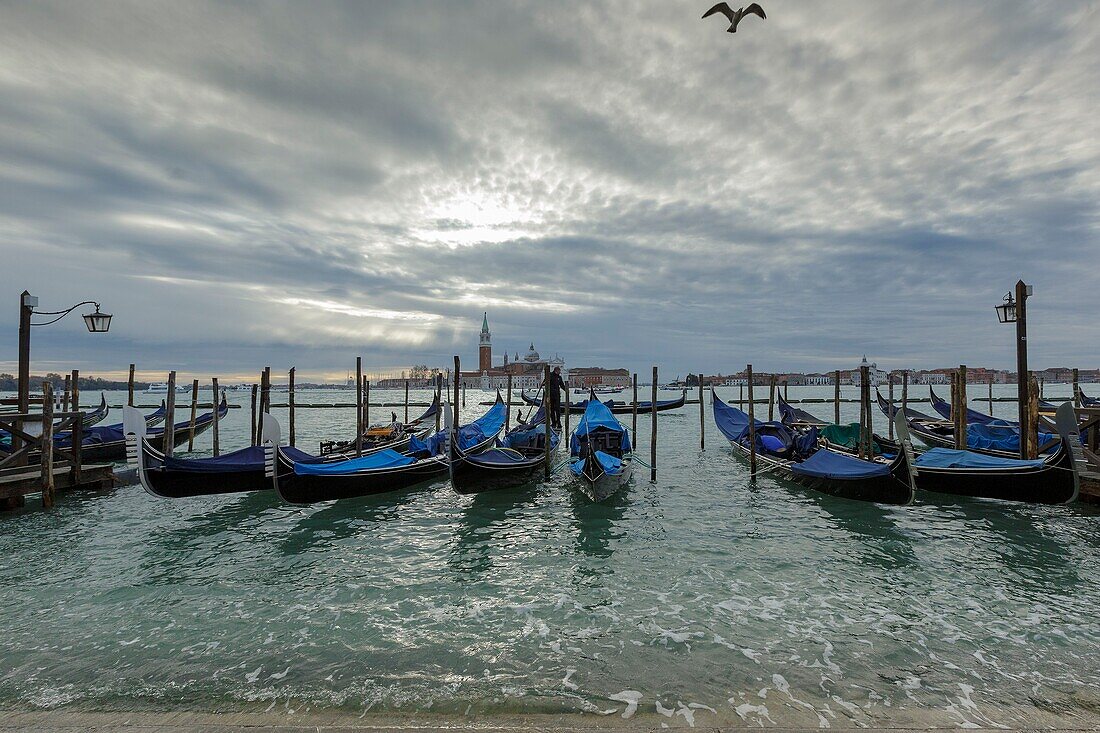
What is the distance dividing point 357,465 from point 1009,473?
35.5ft

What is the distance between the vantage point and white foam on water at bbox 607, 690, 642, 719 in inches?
142

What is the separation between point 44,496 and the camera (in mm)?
9055

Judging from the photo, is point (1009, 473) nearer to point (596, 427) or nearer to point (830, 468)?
point (830, 468)

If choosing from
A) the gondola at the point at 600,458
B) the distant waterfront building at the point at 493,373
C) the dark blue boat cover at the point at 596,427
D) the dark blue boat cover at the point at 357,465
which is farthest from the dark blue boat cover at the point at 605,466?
the distant waterfront building at the point at 493,373

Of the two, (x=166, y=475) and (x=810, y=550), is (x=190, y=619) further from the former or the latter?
(x=810, y=550)

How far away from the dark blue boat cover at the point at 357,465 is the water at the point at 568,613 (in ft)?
2.83

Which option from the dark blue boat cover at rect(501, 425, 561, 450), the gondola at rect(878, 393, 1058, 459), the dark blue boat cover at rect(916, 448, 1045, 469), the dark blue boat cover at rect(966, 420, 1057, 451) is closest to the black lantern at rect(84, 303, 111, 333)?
the dark blue boat cover at rect(501, 425, 561, 450)

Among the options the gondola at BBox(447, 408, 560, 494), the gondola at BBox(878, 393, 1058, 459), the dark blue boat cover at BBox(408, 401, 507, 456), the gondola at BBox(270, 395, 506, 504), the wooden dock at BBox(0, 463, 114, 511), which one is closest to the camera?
the gondola at BBox(270, 395, 506, 504)

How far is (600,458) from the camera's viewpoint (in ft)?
34.4

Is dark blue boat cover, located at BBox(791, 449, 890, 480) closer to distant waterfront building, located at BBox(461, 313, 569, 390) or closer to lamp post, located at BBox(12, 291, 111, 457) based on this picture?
lamp post, located at BBox(12, 291, 111, 457)

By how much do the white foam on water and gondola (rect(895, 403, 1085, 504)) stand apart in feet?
20.6

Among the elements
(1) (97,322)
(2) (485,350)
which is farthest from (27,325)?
(2) (485,350)

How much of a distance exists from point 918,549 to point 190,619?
880cm

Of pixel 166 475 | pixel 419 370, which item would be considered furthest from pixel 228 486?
pixel 419 370
